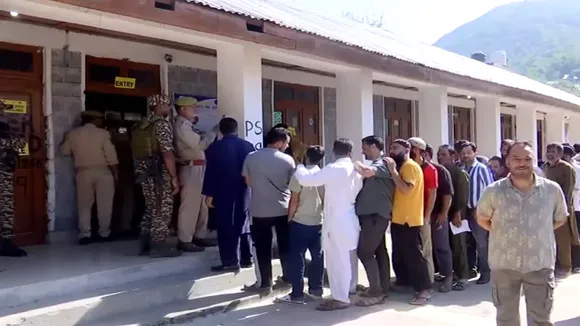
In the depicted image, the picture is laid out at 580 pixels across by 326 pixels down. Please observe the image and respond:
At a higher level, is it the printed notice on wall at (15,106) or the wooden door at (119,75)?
the wooden door at (119,75)

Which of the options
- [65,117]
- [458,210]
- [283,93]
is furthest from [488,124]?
[65,117]

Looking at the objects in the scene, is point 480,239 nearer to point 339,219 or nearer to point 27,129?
point 339,219

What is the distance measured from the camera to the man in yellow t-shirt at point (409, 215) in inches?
255

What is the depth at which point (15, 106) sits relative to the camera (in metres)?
7.54

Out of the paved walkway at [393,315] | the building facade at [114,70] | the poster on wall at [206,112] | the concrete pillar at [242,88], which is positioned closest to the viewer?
the paved walkway at [393,315]

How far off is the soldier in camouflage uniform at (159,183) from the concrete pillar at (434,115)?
6120mm

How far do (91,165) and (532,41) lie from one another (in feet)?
514

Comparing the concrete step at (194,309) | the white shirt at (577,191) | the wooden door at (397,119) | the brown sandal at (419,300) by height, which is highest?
the wooden door at (397,119)

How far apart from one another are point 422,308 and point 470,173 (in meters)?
1.84

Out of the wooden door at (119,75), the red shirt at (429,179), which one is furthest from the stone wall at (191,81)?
the red shirt at (429,179)

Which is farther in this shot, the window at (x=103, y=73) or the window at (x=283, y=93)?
the window at (x=283, y=93)

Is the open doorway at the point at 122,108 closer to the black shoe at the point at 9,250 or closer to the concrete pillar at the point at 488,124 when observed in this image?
the black shoe at the point at 9,250

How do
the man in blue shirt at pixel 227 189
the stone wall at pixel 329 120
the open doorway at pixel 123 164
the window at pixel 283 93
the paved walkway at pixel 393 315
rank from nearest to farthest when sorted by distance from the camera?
1. the paved walkway at pixel 393 315
2. the man in blue shirt at pixel 227 189
3. the open doorway at pixel 123 164
4. the window at pixel 283 93
5. the stone wall at pixel 329 120

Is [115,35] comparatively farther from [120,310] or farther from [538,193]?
[538,193]
